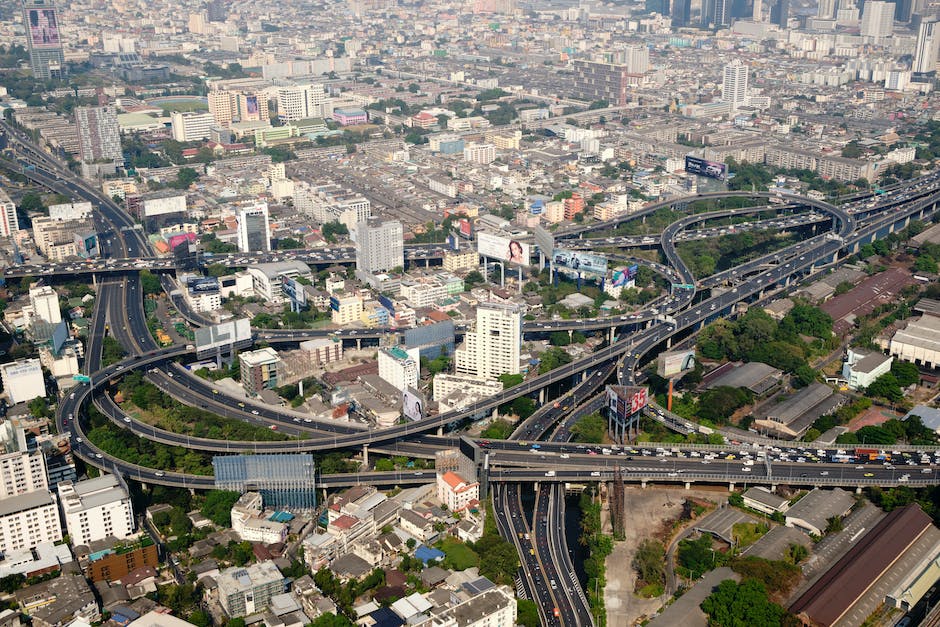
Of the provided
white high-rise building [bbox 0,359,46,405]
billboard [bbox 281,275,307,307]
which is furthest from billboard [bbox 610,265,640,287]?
white high-rise building [bbox 0,359,46,405]

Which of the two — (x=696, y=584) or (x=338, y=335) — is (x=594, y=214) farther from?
(x=696, y=584)

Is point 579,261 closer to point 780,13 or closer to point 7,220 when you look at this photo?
point 7,220

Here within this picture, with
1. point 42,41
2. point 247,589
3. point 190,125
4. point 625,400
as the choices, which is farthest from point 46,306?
point 42,41

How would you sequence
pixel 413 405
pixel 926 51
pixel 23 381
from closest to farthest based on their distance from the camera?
pixel 413 405
pixel 23 381
pixel 926 51

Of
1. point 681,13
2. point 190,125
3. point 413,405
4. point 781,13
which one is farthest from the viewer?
point 681,13

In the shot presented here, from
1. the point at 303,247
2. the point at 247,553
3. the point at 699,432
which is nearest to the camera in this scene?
the point at 247,553

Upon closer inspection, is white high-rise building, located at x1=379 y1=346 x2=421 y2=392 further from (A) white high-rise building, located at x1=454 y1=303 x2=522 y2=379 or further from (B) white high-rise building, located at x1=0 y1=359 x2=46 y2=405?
(B) white high-rise building, located at x1=0 y1=359 x2=46 y2=405

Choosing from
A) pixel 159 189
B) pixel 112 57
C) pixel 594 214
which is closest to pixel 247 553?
pixel 594 214
